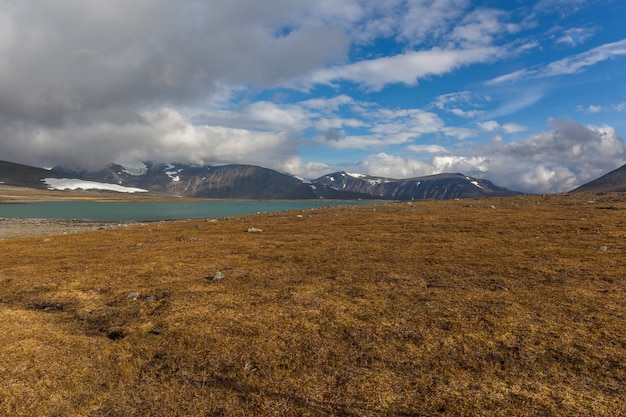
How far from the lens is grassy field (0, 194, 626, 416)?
9.05 meters

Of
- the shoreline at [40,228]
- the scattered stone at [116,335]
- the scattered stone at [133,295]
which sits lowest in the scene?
the shoreline at [40,228]

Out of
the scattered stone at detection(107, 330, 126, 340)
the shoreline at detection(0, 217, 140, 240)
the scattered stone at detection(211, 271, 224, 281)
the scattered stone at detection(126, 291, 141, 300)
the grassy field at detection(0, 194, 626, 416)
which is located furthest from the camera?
the shoreline at detection(0, 217, 140, 240)

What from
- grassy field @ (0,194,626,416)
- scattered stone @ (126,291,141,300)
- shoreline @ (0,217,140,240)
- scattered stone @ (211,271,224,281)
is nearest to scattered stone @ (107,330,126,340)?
grassy field @ (0,194,626,416)

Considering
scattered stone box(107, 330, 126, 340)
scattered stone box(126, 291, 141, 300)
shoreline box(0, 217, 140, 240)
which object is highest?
scattered stone box(126, 291, 141, 300)

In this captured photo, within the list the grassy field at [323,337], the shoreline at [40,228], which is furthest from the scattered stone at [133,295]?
the shoreline at [40,228]

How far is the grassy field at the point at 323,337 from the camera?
905 centimetres

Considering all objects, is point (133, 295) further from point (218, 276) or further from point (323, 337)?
point (323, 337)

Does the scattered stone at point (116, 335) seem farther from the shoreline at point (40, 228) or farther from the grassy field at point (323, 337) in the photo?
the shoreline at point (40, 228)

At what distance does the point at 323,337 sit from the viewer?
12453 mm

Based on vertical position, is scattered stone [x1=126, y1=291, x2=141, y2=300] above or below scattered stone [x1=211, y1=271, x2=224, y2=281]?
below

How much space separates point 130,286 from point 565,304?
21.9 meters

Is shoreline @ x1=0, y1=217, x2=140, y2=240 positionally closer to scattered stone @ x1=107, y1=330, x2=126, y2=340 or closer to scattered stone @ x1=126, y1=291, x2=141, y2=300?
scattered stone @ x1=126, y1=291, x2=141, y2=300

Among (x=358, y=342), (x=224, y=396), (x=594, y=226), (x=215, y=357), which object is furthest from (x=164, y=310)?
(x=594, y=226)

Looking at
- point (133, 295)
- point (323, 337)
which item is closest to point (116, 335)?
point (133, 295)
